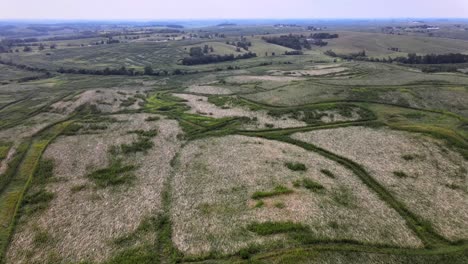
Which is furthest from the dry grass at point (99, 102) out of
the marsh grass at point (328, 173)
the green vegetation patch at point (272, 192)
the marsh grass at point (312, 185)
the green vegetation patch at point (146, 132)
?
the marsh grass at point (312, 185)

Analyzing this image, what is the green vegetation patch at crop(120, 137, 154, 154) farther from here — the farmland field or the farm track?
the farm track

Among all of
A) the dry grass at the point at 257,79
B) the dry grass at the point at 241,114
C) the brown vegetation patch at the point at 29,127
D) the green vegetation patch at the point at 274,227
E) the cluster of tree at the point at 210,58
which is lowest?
the green vegetation patch at the point at 274,227

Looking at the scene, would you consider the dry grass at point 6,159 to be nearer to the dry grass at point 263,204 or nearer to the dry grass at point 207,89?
the dry grass at point 263,204

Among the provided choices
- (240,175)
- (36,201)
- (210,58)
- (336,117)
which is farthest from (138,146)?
(210,58)

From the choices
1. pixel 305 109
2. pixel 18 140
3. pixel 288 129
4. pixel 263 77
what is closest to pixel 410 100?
pixel 305 109

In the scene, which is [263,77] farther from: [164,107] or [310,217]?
[310,217]

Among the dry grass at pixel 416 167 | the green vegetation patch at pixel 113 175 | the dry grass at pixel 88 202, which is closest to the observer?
the dry grass at pixel 88 202

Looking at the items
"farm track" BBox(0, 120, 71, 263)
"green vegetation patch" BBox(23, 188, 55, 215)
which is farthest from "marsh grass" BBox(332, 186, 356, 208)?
"farm track" BBox(0, 120, 71, 263)
